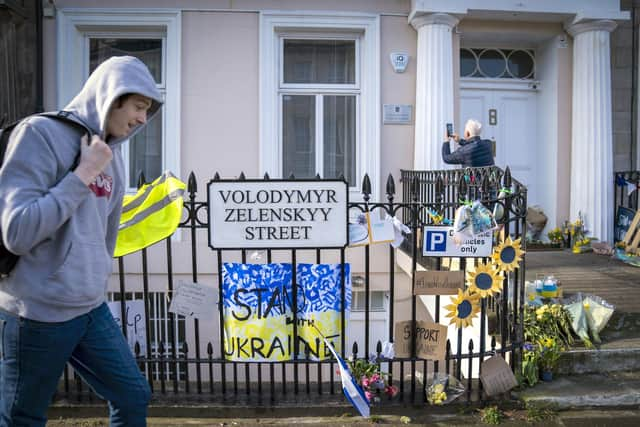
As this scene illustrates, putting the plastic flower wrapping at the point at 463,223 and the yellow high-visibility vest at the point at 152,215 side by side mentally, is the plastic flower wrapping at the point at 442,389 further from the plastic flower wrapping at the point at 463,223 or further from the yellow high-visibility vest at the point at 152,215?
the yellow high-visibility vest at the point at 152,215

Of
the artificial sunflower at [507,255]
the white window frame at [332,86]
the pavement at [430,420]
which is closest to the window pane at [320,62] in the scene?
the white window frame at [332,86]

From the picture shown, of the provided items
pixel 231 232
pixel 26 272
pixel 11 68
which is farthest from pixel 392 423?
pixel 11 68

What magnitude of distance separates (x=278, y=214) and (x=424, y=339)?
3.94 ft

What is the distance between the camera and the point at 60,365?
1.82 m

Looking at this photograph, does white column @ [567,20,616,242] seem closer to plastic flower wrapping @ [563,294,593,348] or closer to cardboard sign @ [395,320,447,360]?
plastic flower wrapping @ [563,294,593,348]

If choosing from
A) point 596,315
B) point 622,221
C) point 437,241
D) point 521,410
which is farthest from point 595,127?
point 521,410

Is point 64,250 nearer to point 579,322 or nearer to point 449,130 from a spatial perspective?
point 579,322

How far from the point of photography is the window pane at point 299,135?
25.7ft

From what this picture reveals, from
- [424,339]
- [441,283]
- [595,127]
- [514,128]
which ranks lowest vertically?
[424,339]

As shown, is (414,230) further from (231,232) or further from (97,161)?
(97,161)

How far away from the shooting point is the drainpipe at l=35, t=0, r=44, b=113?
23.9ft

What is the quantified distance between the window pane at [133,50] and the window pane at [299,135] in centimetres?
198

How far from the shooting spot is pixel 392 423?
3.07 m

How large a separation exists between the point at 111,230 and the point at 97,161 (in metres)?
0.46
